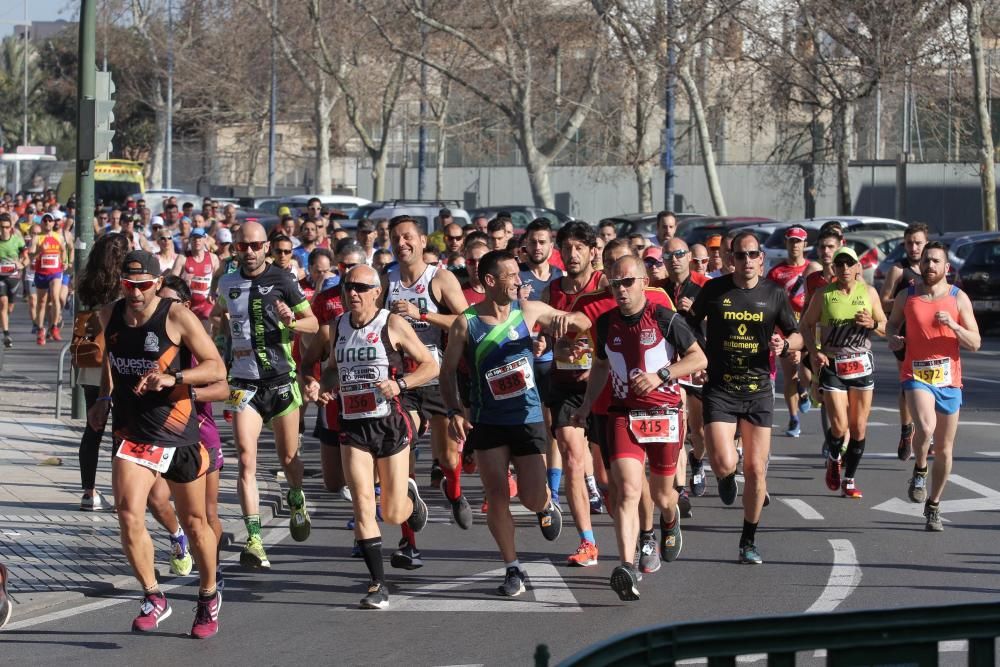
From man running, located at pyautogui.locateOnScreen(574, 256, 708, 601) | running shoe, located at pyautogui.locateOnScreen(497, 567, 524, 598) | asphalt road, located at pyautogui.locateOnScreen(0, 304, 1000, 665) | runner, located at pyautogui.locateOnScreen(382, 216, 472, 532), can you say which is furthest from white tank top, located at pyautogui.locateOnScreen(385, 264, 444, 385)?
running shoe, located at pyautogui.locateOnScreen(497, 567, 524, 598)

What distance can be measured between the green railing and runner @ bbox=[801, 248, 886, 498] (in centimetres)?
782

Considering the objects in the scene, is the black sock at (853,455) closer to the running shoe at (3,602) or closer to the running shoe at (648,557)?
the running shoe at (648,557)

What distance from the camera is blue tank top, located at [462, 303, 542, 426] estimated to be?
8445 mm

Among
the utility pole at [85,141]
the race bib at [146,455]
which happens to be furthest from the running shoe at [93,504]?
the utility pole at [85,141]

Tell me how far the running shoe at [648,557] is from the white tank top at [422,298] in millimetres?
2254

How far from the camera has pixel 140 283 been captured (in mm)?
7602

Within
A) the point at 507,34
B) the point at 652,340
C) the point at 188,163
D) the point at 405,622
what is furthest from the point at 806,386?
the point at 188,163

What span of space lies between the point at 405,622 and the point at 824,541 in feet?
10.5

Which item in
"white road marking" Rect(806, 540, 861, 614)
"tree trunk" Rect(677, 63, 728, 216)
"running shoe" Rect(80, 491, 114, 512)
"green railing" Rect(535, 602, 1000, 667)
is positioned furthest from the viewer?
"tree trunk" Rect(677, 63, 728, 216)

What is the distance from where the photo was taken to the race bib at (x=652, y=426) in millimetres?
8383

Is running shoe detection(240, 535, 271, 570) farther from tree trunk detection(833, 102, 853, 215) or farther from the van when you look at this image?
the van

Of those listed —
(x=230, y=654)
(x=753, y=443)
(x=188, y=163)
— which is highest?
(x=188, y=163)

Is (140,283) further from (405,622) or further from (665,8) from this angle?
(665,8)

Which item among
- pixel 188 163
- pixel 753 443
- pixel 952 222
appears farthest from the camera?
pixel 188 163
